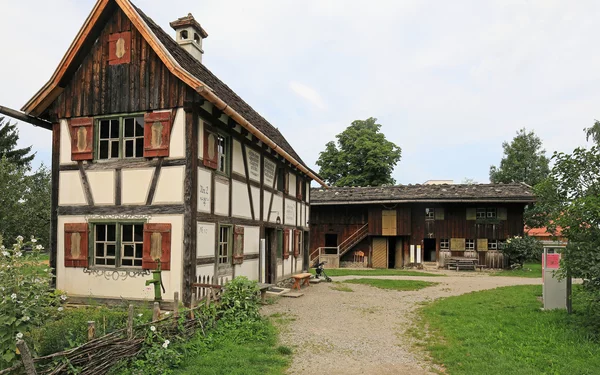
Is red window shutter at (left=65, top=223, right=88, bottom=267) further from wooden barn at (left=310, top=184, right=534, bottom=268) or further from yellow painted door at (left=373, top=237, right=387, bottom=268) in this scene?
yellow painted door at (left=373, top=237, right=387, bottom=268)

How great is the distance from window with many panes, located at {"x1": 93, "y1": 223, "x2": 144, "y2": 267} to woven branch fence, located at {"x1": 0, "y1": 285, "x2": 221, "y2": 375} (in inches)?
143

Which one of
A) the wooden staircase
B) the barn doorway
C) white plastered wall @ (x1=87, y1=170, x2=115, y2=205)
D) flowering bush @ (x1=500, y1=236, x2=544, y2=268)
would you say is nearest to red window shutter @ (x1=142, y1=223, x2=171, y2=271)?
white plastered wall @ (x1=87, y1=170, x2=115, y2=205)

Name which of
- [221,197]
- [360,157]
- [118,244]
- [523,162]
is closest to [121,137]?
[118,244]

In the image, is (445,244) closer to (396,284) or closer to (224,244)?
(396,284)

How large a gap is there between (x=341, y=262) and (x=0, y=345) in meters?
26.7

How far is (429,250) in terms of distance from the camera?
3225 centimetres

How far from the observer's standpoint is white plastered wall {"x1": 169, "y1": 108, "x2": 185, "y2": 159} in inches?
431

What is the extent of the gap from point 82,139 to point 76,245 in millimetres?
2688

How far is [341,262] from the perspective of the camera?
30.9 m

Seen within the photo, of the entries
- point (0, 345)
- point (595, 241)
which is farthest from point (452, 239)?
point (0, 345)

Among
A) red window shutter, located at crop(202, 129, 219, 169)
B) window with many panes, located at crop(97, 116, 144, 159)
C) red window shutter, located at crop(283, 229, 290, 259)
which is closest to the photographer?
red window shutter, located at crop(202, 129, 219, 169)

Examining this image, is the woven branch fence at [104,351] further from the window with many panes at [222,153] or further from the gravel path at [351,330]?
the window with many panes at [222,153]

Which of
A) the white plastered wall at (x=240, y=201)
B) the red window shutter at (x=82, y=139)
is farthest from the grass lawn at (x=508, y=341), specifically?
the red window shutter at (x=82, y=139)

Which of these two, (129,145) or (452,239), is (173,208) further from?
(452,239)
